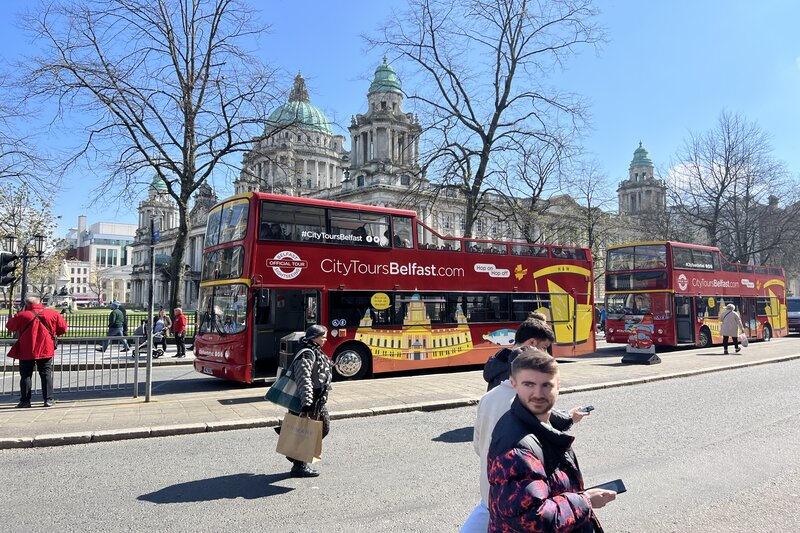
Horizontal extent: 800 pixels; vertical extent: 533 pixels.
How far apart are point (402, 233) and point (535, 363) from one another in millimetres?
11766

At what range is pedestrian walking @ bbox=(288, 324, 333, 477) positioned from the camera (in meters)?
5.73

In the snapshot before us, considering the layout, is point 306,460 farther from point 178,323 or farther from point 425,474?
point 178,323

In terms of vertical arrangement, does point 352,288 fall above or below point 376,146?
below

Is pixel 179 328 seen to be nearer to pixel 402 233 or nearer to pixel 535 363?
pixel 402 233

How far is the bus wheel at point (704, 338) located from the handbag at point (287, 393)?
21.2 meters

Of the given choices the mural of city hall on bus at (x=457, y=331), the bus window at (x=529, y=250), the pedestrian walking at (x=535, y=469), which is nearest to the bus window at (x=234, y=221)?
the mural of city hall on bus at (x=457, y=331)

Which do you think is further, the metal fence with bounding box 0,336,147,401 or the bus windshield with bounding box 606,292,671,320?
the bus windshield with bounding box 606,292,671,320

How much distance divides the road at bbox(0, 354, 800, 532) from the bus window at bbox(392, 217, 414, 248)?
5907mm

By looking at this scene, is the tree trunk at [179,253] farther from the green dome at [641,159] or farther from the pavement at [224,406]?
the green dome at [641,159]

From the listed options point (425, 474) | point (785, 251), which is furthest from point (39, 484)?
point (785, 251)

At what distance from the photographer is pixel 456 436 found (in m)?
7.78

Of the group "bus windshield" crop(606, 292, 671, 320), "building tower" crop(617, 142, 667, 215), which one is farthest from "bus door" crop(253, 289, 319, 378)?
"building tower" crop(617, 142, 667, 215)

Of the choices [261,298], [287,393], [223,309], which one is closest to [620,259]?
[261,298]

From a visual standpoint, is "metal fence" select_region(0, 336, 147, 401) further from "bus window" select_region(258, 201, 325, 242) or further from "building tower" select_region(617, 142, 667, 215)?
"building tower" select_region(617, 142, 667, 215)
